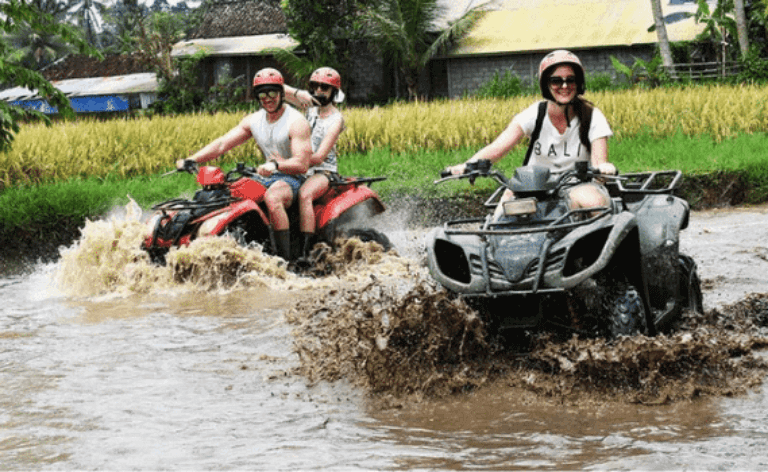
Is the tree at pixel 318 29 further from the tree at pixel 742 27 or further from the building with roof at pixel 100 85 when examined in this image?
the tree at pixel 742 27

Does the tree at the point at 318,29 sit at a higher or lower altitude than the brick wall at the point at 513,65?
higher

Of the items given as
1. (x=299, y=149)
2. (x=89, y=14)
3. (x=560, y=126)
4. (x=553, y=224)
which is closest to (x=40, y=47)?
(x=89, y=14)

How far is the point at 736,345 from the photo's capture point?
6.66 m

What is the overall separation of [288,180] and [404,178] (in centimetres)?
646

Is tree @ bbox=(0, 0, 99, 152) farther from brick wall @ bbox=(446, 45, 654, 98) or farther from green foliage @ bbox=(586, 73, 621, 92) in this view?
brick wall @ bbox=(446, 45, 654, 98)

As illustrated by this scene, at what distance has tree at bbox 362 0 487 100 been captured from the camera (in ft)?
122

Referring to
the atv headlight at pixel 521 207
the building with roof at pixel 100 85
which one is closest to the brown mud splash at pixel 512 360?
the atv headlight at pixel 521 207

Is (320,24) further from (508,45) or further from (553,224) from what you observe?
(553,224)

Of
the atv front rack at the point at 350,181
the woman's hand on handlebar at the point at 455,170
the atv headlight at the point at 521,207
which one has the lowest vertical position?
the atv front rack at the point at 350,181

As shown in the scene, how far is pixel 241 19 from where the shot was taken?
4834 centimetres

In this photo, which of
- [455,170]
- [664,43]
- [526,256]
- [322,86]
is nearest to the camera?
[526,256]

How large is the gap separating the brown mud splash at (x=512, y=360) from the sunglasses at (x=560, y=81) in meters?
1.41

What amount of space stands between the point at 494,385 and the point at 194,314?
3.92 m

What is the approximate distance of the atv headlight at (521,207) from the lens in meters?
6.32
